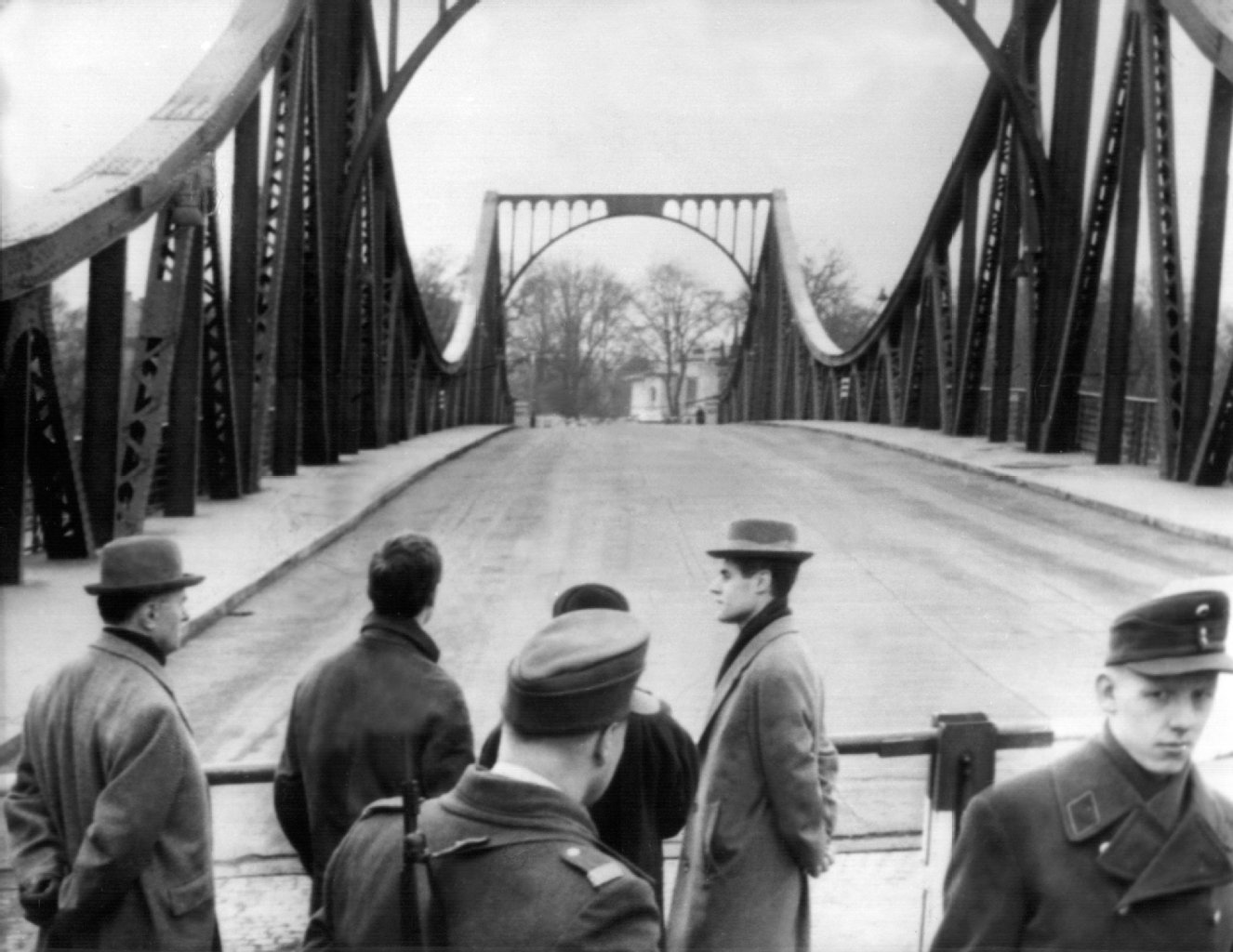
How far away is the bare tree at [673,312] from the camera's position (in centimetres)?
4741

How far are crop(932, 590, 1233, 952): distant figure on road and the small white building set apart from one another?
58.0m

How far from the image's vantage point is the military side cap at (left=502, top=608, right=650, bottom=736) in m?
2.17

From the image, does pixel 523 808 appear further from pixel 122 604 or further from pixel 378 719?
pixel 122 604

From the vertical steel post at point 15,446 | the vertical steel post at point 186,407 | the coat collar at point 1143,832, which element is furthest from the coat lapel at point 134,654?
the vertical steel post at point 186,407

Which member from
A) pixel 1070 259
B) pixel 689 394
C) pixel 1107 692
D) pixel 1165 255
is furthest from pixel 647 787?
pixel 689 394

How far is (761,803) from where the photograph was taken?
12.2ft

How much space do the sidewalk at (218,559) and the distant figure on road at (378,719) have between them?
2.72 m

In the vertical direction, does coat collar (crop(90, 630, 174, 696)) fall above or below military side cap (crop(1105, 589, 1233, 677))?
below

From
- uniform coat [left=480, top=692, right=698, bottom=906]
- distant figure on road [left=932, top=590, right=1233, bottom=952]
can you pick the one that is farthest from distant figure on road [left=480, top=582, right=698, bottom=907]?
distant figure on road [left=932, top=590, right=1233, bottom=952]

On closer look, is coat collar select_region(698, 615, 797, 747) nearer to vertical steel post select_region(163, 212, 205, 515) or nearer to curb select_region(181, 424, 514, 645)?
curb select_region(181, 424, 514, 645)

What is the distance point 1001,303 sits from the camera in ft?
65.5

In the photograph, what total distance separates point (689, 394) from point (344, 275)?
54.1 metres

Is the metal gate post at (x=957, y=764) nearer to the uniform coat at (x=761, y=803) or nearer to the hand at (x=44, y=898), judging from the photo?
the uniform coat at (x=761, y=803)

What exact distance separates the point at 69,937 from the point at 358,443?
52.9 ft
